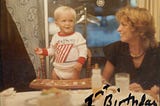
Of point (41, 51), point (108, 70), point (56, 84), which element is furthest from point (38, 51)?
point (108, 70)

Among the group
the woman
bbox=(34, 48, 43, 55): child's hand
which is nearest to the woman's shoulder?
the woman

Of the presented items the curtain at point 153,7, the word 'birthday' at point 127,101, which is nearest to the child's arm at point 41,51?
the word 'birthday' at point 127,101

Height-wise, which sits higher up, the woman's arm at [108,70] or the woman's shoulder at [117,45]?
the woman's shoulder at [117,45]

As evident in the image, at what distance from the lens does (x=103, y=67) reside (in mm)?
1048

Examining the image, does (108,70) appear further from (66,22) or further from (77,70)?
(66,22)

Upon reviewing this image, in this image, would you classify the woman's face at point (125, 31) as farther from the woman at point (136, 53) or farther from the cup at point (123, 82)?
the cup at point (123, 82)

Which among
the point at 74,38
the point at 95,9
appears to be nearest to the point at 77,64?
the point at 74,38

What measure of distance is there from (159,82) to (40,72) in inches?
15.8

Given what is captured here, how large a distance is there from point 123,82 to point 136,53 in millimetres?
108

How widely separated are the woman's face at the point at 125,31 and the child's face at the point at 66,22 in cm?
16

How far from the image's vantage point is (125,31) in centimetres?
103

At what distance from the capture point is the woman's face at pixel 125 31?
103 centimetres

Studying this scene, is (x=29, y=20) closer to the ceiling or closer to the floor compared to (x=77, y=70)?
closer to the ceiling

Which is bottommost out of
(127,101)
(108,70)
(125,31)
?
(127,101)
